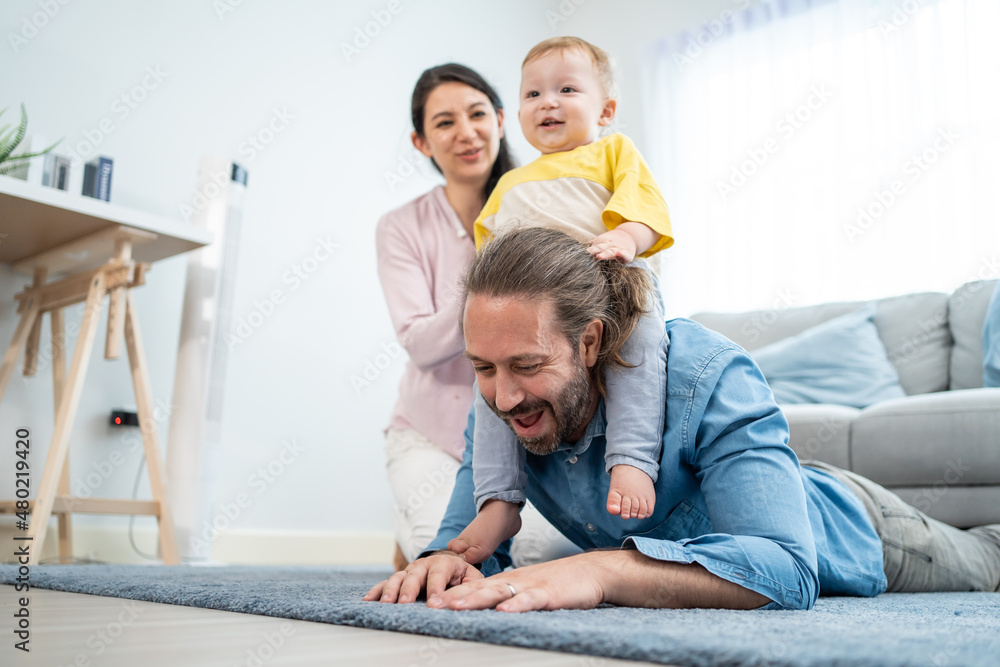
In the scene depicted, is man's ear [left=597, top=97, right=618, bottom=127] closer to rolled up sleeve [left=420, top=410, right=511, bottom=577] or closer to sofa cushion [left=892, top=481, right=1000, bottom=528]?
rolled up sleeve [left=420, top=410, right=511, bottom=577]

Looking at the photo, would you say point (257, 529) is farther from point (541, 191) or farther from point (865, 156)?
point (865, 156)

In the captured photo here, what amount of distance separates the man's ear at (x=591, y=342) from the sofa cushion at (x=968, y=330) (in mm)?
2128

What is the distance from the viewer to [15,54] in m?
2.40

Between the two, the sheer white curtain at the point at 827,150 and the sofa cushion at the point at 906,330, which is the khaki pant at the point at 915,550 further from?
the sheer white curtain at the point at 827,150

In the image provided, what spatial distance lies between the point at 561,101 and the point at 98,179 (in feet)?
4.85

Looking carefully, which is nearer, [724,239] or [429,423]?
[429,423]

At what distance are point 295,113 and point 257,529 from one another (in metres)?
1.65

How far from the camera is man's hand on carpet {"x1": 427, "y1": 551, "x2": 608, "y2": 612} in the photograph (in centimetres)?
82

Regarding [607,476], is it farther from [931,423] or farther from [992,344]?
[992,344]

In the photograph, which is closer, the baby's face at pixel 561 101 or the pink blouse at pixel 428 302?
the baby's face at pixel 561 101

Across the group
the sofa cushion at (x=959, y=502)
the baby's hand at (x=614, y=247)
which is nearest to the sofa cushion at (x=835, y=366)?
the sofa cushion at (x=959, y=502)

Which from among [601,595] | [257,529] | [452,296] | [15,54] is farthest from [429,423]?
[15,54]

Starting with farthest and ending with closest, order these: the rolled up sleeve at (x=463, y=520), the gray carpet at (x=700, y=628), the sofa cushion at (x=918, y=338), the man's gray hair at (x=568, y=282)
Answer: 1. the sofa cushion at (x=918, y=338)
2. the rolled up sleeve at (x=463, y=520)
3. the man's gray hair at (x=568, y=282)
4. the gray carpet at (x=700, y=628)

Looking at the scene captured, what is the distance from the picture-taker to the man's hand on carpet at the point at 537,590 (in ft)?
2.68
